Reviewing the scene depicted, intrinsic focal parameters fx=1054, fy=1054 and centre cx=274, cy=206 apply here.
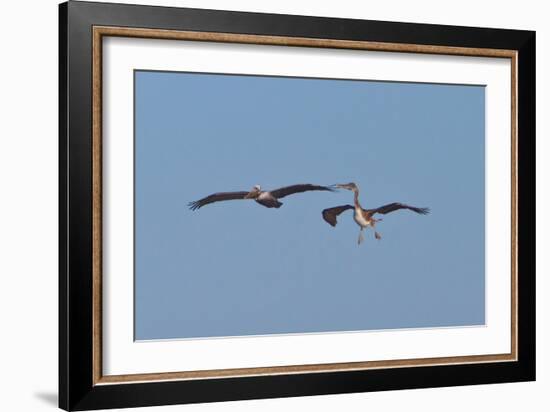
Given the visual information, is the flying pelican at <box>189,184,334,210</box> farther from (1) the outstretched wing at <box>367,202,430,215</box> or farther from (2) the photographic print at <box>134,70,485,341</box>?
(1) the outstretched wing at <box>367,202,430,215</box>

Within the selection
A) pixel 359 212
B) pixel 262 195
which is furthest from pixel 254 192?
pixel 359 212

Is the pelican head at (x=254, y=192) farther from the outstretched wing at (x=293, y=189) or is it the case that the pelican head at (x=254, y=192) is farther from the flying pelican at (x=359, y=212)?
the flying pelican at (x=359, y=212)

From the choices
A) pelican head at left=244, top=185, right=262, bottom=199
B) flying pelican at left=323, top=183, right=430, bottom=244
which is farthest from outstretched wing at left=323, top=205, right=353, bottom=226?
pelican head at left=244, top=185, right=262, bottom=199

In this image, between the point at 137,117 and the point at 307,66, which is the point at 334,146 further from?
the point at 137,117

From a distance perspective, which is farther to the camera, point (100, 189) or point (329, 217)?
point (329, 217)

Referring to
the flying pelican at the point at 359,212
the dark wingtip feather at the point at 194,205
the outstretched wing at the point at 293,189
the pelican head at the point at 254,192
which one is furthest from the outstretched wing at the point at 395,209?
the dark wingtip feather at the point at 194,205

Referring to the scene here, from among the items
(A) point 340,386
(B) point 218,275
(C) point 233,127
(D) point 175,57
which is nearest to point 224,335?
(B) point 218,275

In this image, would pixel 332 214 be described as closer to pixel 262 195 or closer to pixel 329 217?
pixel 329 217
